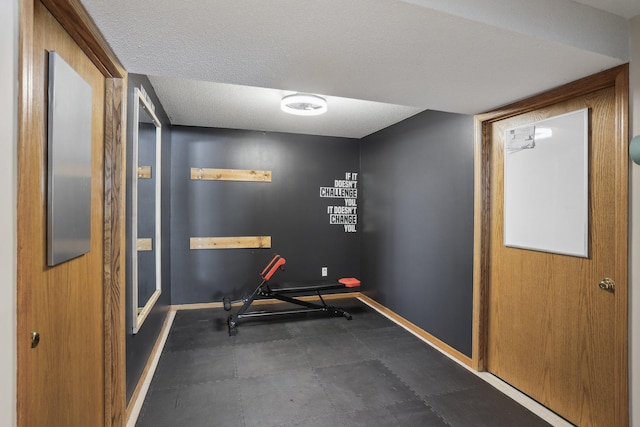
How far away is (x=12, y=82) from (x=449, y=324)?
3.36 meters

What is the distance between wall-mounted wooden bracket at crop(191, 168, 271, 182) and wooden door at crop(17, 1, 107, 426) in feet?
8.72

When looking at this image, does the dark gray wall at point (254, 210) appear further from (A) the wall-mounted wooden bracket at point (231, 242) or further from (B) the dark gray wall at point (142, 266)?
(B) the dark gray wall at point (142, 266)

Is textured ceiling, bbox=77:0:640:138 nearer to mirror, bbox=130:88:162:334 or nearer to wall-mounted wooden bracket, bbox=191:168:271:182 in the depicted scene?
mirror, bbox=130:88:162:334

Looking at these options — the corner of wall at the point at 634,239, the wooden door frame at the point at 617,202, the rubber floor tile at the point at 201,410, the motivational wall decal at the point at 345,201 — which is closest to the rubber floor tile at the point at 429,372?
the wooden door frame at the point at 617,202

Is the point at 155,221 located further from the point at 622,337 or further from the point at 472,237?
the point at 622,337

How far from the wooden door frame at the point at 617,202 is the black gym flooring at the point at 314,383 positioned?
53 centimetres

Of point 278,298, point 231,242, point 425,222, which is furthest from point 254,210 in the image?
point 425,222

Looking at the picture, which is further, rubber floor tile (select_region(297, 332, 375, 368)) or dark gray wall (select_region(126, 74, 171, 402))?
rubber floor tile (select_region(297, 332, 375, 368))

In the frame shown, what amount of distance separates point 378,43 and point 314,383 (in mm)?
2391

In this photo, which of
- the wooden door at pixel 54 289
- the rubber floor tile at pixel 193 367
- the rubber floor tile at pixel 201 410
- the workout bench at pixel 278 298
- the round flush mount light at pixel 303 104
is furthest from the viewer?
the workout bench at pixel 278 298

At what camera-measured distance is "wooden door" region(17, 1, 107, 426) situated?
3.12 feet

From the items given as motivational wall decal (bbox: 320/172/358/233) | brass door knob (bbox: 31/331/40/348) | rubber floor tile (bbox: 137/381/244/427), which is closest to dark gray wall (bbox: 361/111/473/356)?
motivational wall decal (bbox: 320/172/358/233)

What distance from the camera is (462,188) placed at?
9.73ft

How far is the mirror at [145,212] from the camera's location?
86.1 inches
